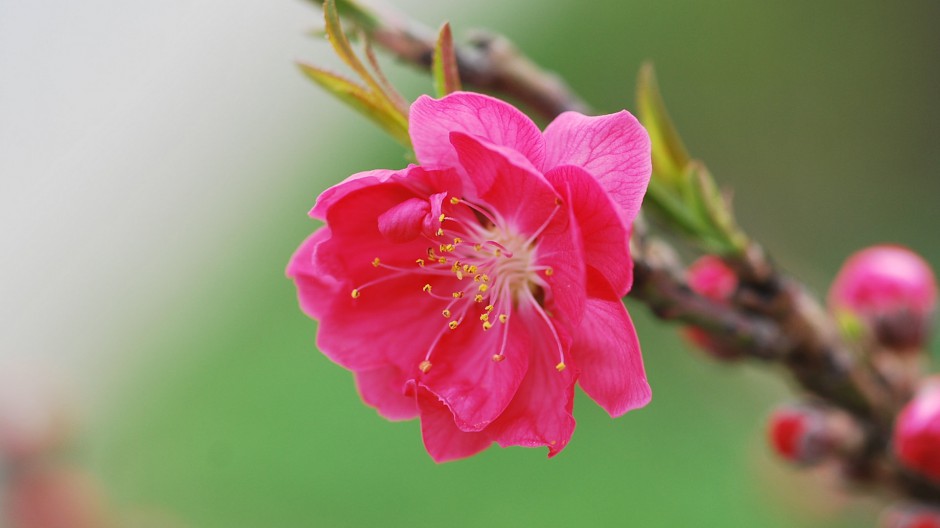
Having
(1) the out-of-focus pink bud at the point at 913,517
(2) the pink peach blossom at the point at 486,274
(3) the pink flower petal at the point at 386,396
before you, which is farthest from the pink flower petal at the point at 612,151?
(1) the out-of-focus pink bud at the point at 913,517

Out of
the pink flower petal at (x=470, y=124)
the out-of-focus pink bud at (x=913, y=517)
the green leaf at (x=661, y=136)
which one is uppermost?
the pink flower petal at (x=470, y=124)

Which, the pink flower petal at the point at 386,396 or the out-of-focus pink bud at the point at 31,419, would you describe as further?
the out-of-focus pink bud at the point at 31,419

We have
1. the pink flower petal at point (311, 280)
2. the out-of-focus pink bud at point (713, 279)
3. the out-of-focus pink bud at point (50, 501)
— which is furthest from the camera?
the out-of-focus pink bud at point (50, 501)

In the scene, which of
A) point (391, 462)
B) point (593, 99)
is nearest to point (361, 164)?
point (593, 99)

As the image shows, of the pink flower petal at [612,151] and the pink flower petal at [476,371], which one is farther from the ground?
the pink flower petal at [612,151]

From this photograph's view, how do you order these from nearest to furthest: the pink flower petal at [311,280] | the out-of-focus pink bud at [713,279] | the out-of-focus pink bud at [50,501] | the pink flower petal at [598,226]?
the pink flower petal at [598,226] → the pink flower petal at [311,280] → the out-of-focus pink bud at [713,279] → the out-of-focus pink bud at [50,501]

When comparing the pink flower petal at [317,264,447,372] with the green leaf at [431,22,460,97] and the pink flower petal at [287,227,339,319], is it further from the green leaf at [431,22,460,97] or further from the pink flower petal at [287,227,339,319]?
the green leaf at [431,22,460,97]

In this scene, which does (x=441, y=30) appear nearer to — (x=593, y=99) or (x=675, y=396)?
(x=675, y=396)

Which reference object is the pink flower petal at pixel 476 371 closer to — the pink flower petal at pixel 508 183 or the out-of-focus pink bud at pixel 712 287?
the pink flower petal at pixel 508 183
